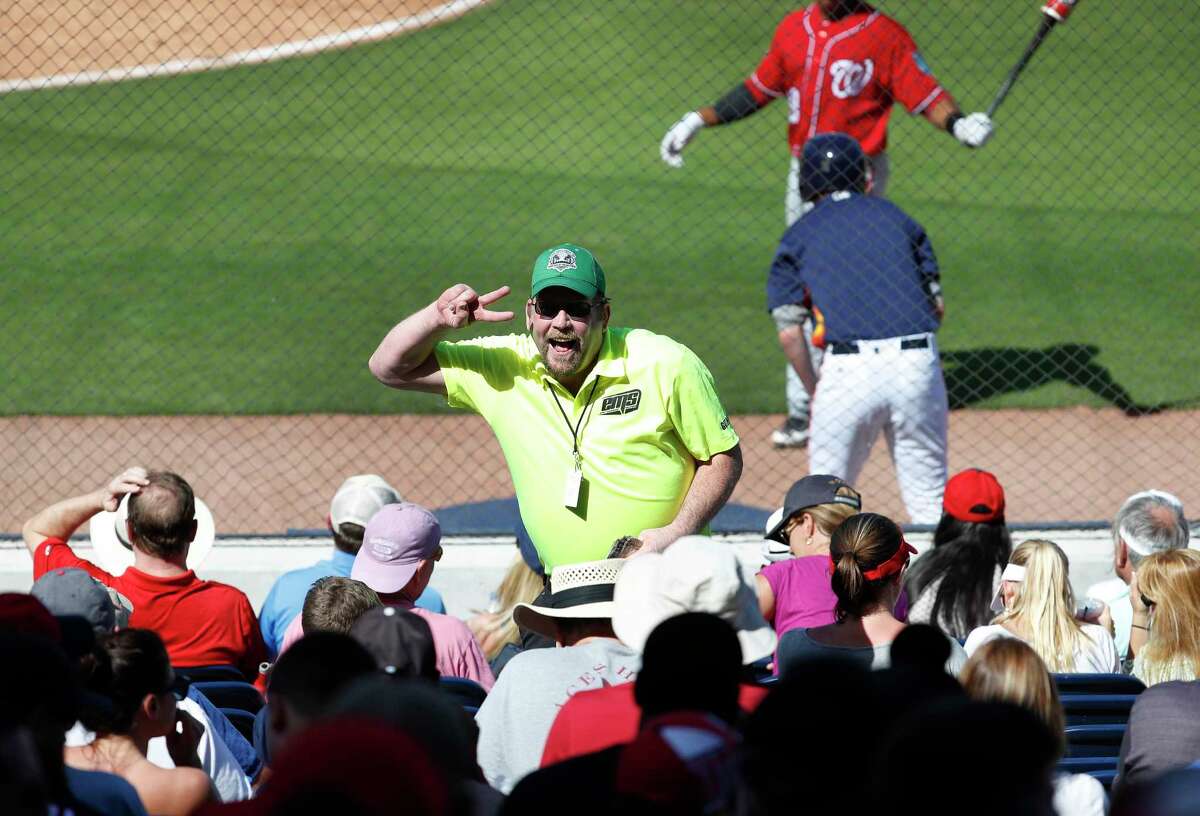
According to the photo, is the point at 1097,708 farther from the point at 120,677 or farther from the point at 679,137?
the point at 679,137

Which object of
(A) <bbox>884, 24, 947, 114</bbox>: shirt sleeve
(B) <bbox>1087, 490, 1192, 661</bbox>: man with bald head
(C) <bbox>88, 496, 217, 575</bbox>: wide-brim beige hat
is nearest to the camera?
(B) <bbox>1087, 490, 1192, 661</bbox>: man with bald head

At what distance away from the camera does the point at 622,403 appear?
4.59 meters

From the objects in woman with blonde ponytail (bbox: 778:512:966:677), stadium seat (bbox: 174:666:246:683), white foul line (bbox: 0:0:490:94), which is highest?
white foul line (bbox: 0:0:490:94)

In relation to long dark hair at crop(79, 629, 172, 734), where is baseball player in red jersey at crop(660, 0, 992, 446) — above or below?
above

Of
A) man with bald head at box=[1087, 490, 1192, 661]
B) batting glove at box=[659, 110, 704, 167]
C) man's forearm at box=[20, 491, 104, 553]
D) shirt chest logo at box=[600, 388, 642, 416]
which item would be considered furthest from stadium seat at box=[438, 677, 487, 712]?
batting glove at box=[659, 110, 704, 167]

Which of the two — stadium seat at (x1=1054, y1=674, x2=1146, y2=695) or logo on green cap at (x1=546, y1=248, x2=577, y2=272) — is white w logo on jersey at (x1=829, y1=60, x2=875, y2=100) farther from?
stadium seat at (x1=1054, y1=674, x2=1146, y2=695)

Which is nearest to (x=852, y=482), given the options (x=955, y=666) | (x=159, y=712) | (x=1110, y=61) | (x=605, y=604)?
(x=955, y=666)

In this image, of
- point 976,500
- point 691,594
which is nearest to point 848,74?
point 976,500

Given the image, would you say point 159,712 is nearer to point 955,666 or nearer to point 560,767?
point 560,767

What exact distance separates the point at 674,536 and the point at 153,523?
1.51 m

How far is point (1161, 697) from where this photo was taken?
3.27 meters

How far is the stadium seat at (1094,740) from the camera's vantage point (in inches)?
151

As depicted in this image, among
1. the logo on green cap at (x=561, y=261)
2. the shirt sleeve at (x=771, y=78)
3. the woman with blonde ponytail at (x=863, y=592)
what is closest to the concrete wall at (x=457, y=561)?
the logo on green cap at (x=561, y=261)

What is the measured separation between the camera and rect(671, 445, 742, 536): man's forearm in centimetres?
450
